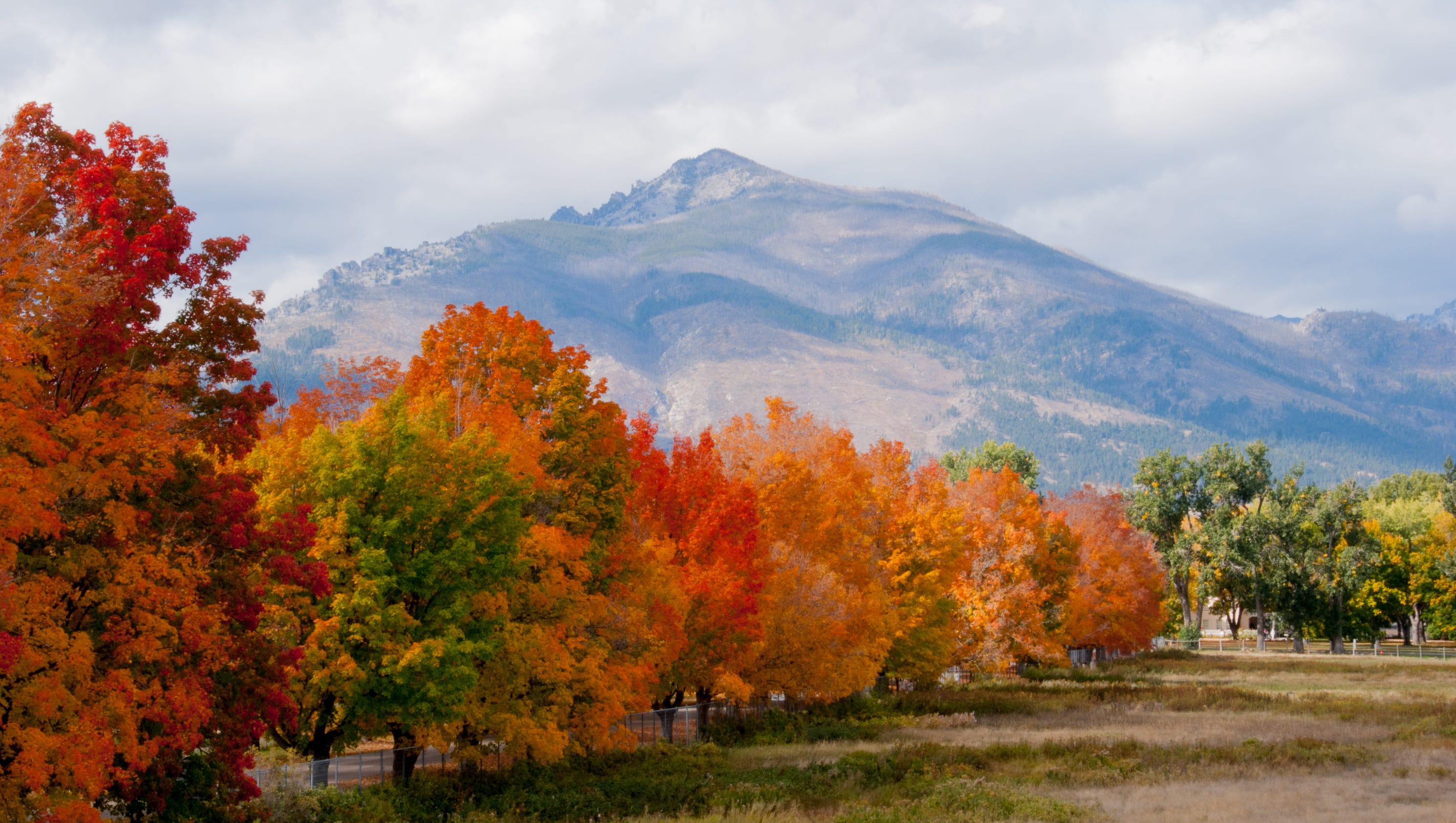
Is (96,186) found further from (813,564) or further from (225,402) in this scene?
(813,564)

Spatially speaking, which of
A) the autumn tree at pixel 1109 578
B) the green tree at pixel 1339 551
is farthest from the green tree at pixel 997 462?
the green tree at pixel 1339 551

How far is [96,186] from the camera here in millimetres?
22578

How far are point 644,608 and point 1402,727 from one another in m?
36.6

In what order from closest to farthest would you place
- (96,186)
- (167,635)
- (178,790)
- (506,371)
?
(167,635) → (96,186) → (178,790) → (506,371)

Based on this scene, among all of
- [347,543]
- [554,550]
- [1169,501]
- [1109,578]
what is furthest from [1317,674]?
[347,543]

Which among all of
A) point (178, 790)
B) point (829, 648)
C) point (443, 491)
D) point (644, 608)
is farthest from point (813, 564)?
point (178, 790)

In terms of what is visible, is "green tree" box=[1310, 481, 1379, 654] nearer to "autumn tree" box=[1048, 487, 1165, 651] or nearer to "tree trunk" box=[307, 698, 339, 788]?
"autumn tree" box=[1048, 487, 1165, 651]

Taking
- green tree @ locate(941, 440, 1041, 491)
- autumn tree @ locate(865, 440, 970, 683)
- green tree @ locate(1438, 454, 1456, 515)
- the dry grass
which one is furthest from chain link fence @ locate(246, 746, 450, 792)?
green tree @ locate(1438, 454, 1456, 515)

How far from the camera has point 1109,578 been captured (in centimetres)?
10838

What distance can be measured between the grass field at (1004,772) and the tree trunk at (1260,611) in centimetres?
6289

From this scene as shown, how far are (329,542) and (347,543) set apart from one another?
21.3 inches

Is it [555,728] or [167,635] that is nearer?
[167,635]

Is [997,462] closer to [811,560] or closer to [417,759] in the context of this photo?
[811,560]

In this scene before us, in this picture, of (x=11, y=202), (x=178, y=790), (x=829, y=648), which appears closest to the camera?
(x=11, y=202)
